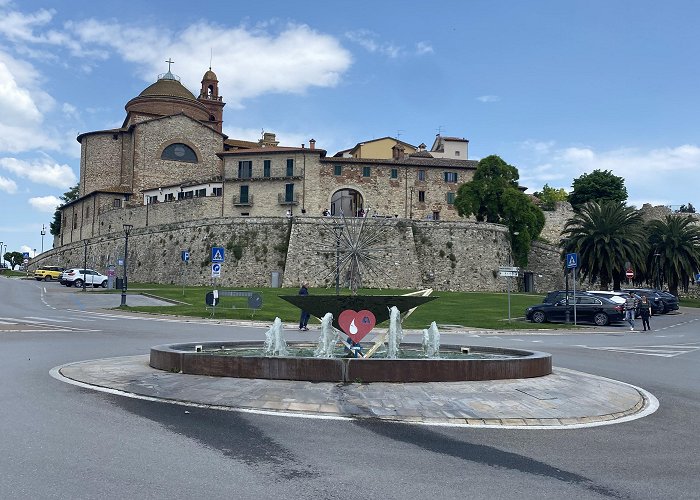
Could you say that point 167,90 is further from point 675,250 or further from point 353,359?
point 353,359

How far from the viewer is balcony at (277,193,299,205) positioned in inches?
2810

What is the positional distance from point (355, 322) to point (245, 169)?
61444mm

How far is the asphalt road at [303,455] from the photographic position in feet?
18.9

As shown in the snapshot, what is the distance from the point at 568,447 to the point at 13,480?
604cm

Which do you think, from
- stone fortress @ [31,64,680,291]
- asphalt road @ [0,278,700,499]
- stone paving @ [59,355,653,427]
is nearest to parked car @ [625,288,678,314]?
stone fortress @ [31,64,680,291]

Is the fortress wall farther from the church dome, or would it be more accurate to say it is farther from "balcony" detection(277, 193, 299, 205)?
the church dome

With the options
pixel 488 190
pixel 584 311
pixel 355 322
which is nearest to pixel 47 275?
pixel 488 190

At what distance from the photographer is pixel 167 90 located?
86.0 m

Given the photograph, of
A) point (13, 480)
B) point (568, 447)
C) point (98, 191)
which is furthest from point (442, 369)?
point (98, 191)

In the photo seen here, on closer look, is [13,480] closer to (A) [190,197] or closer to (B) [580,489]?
(B) [580,489]

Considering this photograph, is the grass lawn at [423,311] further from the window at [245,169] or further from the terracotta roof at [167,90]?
the terracotta roof at [167,90]

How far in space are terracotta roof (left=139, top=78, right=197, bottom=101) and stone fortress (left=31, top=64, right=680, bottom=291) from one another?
139 millimetres

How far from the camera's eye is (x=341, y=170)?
73.0 m

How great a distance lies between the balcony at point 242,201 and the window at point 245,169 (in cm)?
256
